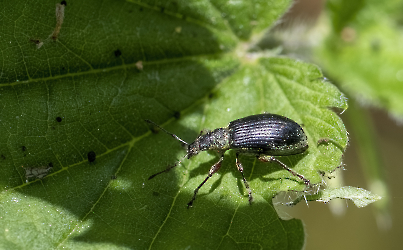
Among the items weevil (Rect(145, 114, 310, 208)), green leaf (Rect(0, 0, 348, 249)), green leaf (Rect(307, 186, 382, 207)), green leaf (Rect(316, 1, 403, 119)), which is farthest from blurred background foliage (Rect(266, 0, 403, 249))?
green leaf (Rect(307, 186, 382, 207))

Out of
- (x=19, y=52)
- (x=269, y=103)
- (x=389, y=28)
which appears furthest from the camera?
(x=389, y=28)

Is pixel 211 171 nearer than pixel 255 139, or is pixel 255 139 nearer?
pixel 211 171

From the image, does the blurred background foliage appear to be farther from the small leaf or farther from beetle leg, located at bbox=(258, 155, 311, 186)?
the small leaf

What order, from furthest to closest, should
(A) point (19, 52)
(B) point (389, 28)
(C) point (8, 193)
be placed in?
(B) point (389, 28) < (A) point (19, 52) < (C) point (8, 193)

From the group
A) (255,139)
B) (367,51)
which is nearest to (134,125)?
(255,139)

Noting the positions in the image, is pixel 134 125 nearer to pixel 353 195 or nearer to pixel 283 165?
pixel 283 165

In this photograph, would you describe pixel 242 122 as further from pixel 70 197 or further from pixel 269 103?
pixel 70 197

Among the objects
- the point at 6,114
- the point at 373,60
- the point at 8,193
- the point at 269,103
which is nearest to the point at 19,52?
the point at 6,114
